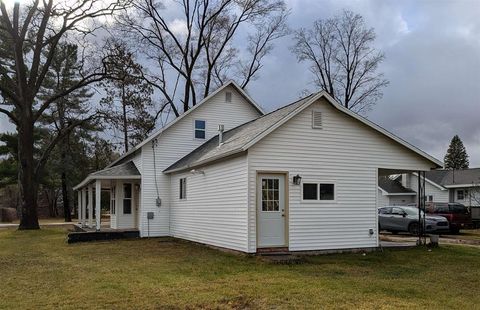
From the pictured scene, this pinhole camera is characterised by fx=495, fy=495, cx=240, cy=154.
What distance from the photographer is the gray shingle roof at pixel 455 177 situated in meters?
42.3

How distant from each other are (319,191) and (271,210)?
1.71m

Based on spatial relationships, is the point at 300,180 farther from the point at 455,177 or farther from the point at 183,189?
the point at 455,177

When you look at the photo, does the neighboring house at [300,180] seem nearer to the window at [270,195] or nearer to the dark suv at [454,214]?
the window at [270,195]

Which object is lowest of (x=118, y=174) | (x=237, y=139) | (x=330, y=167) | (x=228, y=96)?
(x=118, y=174)

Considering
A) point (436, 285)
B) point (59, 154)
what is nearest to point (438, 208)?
point (436, 285)

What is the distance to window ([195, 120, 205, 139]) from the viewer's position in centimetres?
2170

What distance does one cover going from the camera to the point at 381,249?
51.4 feet

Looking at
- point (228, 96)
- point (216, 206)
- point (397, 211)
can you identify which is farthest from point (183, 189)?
point (397, 211)

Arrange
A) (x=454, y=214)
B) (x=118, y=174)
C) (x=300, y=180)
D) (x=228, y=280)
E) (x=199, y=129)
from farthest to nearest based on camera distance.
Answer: (x=454, y=214) → (x=199, y=129) → (x=118, y=174) → (x=300, y=180) → (x=228, y=280)

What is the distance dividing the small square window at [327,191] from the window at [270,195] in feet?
4.87

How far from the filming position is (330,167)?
1499 centimetres

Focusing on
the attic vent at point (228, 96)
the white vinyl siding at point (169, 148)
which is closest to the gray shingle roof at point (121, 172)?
the white vinyl siding at point (169, 148)

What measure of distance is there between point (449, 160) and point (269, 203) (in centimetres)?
7056

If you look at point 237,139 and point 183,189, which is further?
point 183,189
